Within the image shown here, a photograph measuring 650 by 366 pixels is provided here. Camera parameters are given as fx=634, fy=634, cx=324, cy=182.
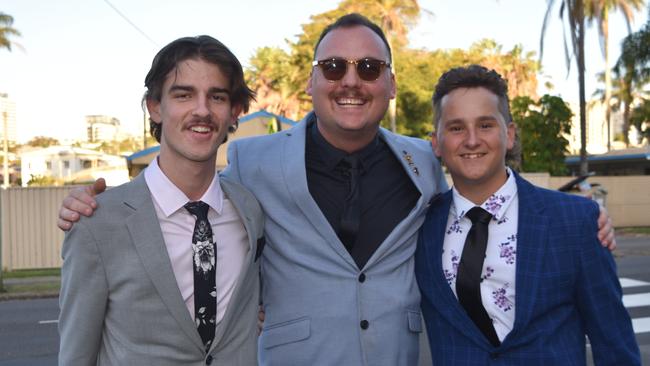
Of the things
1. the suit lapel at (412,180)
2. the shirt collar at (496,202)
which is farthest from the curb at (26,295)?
the shirt collar at (496,202)

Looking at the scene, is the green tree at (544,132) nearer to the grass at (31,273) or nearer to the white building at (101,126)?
the grass at (31,273)

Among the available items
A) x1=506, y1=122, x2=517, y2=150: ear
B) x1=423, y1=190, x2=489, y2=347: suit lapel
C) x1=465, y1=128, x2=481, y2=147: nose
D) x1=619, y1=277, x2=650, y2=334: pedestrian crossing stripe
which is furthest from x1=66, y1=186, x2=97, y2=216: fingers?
x1=619, y1=277, x2=650, y2=334: pedestrian crossing stripe

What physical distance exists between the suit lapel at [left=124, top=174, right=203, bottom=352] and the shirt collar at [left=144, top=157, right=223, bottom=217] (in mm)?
88

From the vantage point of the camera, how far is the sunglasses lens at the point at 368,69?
9.59ft

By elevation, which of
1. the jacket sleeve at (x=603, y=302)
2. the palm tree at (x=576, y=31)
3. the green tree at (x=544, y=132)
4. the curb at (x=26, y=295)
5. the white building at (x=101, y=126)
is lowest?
the curb at (x=26, y=295)

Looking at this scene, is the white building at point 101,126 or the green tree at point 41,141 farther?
the white building at point 101,126

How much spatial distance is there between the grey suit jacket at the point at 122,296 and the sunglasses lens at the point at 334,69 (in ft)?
3.67

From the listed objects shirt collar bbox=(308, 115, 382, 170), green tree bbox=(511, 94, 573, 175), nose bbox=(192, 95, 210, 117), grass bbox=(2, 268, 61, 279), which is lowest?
grass bbox=(2, 268, 61, 279)

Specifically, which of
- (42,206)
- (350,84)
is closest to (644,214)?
(42,206)

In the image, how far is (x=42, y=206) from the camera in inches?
623

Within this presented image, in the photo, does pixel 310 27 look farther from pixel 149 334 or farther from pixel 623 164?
pixel 149 334

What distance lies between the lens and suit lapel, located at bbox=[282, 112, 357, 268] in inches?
105

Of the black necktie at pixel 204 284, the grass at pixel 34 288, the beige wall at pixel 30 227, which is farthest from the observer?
the beige wall at pixel 30 227

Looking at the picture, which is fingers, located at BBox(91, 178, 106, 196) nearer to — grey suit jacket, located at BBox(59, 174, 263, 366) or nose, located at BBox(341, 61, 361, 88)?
grey suit jacket, located at BBox(59, 174, 263, 366)
